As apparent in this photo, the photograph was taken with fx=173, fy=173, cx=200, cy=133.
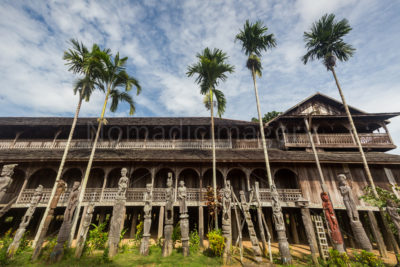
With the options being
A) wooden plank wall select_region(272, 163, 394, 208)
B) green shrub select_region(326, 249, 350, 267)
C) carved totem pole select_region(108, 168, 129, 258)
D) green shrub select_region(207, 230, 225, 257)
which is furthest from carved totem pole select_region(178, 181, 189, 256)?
wooden plank wall select_region(272, 163, 394, 208)

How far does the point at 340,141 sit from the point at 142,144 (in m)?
17.8

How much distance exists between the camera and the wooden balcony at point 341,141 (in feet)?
48.2

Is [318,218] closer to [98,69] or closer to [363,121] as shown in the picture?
[363,121]

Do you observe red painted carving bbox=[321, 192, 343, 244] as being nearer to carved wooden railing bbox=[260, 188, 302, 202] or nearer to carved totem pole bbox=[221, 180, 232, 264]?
carved totem pole bbox=[221, 180, 232, 264]

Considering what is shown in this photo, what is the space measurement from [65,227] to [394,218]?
46.7 ft

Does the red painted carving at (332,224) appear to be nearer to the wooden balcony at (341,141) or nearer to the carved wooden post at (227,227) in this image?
the carved wooden post at (227,227)

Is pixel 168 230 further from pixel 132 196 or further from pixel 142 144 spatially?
pixel 142 144

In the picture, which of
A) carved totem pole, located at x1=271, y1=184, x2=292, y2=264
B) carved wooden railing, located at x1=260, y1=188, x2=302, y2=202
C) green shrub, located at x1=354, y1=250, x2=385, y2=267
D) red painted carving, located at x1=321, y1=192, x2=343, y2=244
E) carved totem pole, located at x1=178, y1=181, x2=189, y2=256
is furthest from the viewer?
carved wooden railing, located at x1=260, y1=188, x2=302, y2=202

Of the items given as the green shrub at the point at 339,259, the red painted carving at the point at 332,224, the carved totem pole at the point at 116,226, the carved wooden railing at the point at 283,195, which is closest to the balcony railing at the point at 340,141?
the carved wooden railing at the point at 283,195

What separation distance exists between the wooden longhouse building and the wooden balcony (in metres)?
0.07

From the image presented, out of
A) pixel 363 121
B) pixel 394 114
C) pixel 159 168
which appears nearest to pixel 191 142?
pixel 159 168

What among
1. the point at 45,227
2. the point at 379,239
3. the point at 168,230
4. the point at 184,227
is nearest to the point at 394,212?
the point at 379,239

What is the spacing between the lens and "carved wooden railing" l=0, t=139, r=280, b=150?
15.9 metres

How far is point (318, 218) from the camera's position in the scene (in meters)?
8.69
